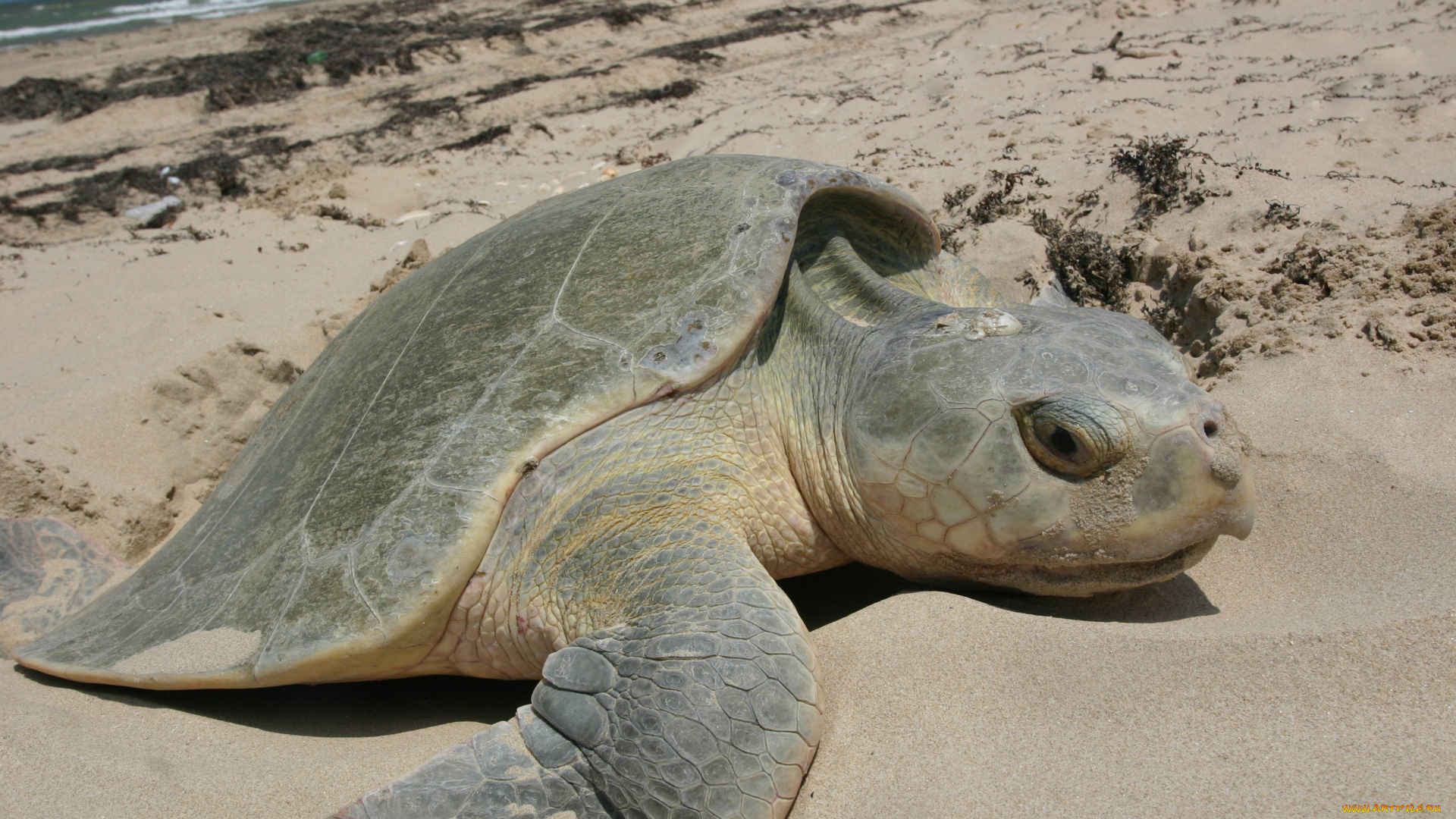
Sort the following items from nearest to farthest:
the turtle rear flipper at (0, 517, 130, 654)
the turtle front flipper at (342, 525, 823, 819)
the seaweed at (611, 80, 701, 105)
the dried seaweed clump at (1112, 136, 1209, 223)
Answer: the turtle front flipper at (342, 525, 823, 819), the turtle rear flipper at (0, 517, 130, 654), the dried seaweed clump at (1112, 136, 1209, 223), the seaweed at (611, 80, 701, 105)

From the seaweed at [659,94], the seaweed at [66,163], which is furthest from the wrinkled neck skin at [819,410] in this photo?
the seaweed at [66,163]

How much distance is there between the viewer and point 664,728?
130 centimetres

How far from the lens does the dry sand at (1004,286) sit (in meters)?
1.28

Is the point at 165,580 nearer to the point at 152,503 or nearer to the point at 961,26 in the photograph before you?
the point at 152,503

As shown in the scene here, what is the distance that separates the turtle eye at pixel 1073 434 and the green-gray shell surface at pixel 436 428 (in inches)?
23.3

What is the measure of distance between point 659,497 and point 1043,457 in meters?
0.72

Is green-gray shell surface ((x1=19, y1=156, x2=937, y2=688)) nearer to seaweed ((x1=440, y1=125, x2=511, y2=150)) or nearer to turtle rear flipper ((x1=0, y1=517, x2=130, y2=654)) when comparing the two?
turtle rear flipper ((x1=0, y1=517, x2=130, y2=654))

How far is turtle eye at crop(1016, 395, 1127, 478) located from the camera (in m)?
1.45

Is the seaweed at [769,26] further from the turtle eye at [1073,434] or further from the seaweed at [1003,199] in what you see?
the turtle eye at [1073,434]

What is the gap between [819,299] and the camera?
6.72 feet

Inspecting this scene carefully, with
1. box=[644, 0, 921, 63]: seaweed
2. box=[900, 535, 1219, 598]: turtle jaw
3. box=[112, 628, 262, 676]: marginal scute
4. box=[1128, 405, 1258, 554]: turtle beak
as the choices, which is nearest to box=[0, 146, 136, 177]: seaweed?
box=[644, 0, 921, 63]: seaweed

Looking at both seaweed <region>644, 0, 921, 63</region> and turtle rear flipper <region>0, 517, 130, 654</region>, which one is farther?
seaweed <region>644, 0, 921, 63</region>

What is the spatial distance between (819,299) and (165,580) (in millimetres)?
1647

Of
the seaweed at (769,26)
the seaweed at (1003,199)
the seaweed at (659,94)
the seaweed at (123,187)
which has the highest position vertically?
the seaweed at (769,26)
